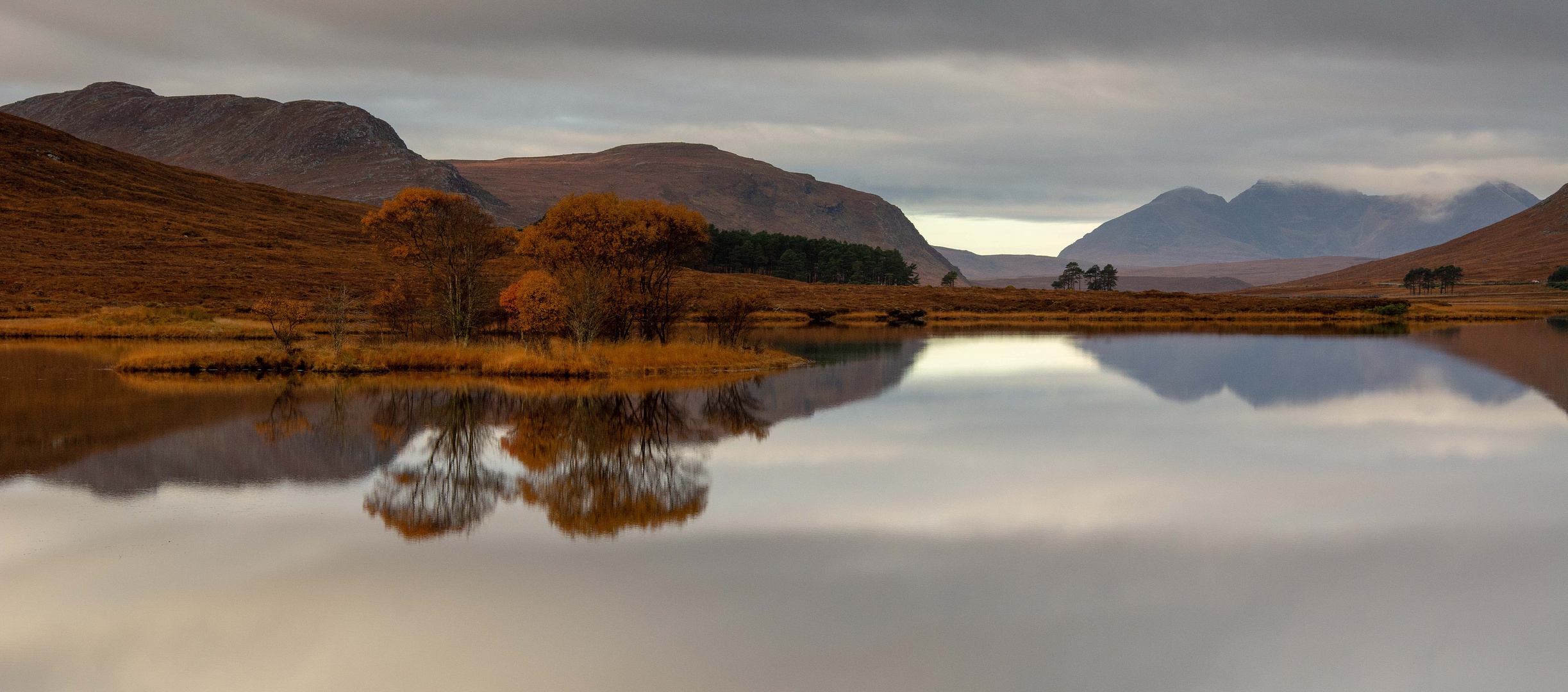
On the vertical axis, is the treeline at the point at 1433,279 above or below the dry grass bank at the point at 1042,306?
above

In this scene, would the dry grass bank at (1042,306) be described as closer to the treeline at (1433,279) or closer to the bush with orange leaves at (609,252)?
the bush with orange leaves at (609,252)

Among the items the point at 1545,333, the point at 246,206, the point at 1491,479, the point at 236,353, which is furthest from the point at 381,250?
the point at 246,206

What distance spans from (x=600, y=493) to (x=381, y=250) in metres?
30.8

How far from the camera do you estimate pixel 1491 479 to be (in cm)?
1631

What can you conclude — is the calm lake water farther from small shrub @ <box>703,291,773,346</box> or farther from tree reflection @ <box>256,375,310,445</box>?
small shrub @ <box>703,291,773,346</box>

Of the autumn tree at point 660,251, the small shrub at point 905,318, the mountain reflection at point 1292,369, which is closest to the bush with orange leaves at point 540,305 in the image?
the autumn tree at point 660,251

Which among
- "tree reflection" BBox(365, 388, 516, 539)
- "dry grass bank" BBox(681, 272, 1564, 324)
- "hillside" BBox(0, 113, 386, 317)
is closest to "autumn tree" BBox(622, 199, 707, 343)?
"tree reflection" BBox(365, 388, 516, 539)

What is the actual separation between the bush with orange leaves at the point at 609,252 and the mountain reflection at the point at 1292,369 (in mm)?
16807

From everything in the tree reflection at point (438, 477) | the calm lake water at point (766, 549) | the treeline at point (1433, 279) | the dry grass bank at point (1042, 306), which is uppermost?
the treeline at point (1433, 279)

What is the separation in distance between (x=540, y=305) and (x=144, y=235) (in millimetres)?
62938

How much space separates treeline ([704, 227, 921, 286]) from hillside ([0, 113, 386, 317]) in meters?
52.6

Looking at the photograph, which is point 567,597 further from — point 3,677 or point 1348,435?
point 1348,435

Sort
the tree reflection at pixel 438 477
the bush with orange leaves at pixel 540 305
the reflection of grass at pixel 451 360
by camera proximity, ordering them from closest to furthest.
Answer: the tree reflection at pixel 438 477 → the reflection of grass at pixel 451 360 → the bush with orange leaves at pixel 540 305

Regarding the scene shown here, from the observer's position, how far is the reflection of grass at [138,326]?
4716 centimetres
